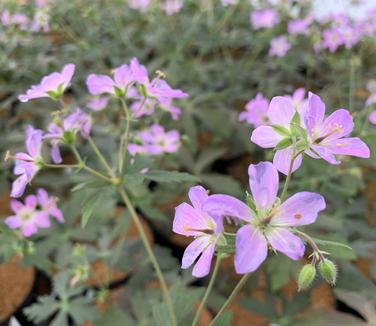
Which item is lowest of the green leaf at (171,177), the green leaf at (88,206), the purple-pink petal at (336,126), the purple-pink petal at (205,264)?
the green leaf at (88,206)

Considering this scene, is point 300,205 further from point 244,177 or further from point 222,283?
point 244,177

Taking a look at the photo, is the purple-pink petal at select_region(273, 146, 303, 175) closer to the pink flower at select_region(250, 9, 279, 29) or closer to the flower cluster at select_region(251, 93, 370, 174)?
the flower cluster at select_region(251, 93, 370, 174)

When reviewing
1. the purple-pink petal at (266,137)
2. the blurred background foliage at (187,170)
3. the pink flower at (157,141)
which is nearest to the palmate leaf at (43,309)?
the blurred background foliage at (187,170)

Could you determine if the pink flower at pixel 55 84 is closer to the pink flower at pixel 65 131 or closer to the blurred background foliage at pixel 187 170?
the pink flower at pixel 65 131

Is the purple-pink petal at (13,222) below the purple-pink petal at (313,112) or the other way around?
below

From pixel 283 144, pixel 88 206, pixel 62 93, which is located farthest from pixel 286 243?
pixel 62 93

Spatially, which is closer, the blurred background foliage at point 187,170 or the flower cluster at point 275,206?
the flower cluster at point 275,206

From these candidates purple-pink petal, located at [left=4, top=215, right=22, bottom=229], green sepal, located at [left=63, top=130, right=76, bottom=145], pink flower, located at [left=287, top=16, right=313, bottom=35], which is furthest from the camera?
pink flower, located at [left=287, top=16, right=313, bottom=35]

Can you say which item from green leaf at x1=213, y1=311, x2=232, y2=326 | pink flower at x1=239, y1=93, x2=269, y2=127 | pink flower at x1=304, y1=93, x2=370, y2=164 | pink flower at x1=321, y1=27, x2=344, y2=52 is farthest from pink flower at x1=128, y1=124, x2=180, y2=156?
pink flower at x1=321, y1=27, x2=344, y2=52
